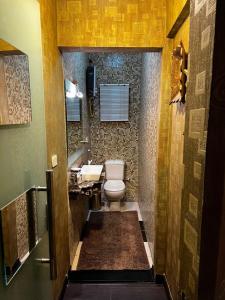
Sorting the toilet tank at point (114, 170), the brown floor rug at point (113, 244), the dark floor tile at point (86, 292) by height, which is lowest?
the dark floor tile at point (86, 292)

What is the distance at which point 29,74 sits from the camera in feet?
3.76

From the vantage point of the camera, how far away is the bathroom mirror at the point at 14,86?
88 centimetres

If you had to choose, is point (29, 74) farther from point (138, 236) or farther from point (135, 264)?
point (138, 236)

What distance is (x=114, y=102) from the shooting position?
13.1 ft

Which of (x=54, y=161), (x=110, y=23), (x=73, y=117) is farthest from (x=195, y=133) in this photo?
(x=73, y=117)

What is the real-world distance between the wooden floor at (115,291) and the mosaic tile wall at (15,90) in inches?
68.8

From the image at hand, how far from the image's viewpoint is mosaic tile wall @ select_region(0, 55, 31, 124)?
34.7 inches

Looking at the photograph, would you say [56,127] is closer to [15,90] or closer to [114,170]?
[15,90]

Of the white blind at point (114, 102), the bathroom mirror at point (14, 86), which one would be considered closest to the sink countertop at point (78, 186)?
the bathroom mirror at point (14, 86)

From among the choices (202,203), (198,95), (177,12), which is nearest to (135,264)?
(202,203)

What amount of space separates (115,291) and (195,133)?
1.97 meters

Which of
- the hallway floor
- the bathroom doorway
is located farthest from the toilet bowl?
the hallway floor

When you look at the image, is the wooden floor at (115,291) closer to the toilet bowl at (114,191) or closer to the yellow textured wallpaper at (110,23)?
the toilet bowl at (114,191)

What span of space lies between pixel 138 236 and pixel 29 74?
8.34 ft
